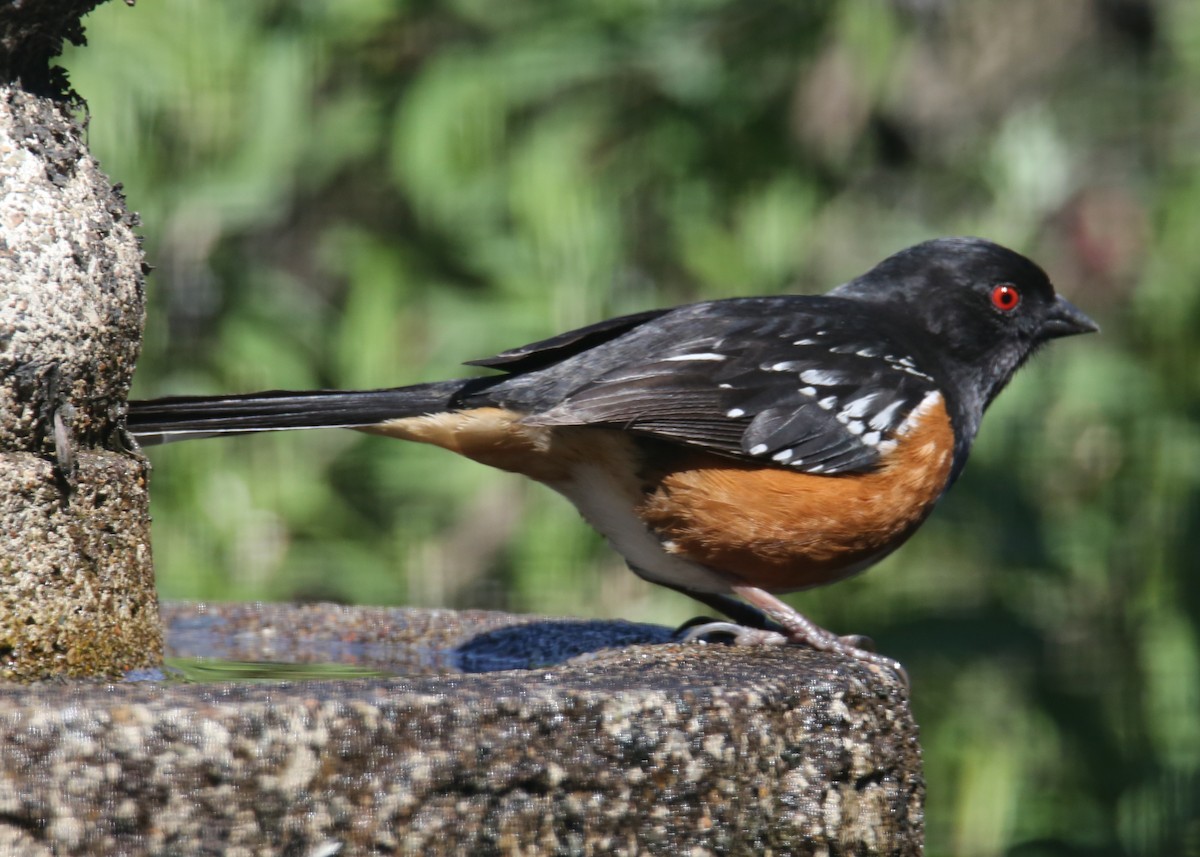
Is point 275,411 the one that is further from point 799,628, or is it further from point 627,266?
point 627,266

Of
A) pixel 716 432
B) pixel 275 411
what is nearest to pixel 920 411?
pixel 716 432

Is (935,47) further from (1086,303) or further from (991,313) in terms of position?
(991,313)

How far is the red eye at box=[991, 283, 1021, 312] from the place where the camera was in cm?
368

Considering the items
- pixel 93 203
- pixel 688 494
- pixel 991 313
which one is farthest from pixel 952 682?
pixel 93 203

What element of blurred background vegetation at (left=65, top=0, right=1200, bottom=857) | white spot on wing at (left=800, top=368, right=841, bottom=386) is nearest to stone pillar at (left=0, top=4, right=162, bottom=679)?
white spot on wing at (left=800, top=368, right=841, bottom=386)

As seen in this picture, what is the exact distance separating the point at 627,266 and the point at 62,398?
132 inches

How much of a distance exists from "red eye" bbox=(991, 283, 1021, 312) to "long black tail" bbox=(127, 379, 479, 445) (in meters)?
1.43

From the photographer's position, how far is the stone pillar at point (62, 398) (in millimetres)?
2027

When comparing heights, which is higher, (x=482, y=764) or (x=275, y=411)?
(x=275, y=411)

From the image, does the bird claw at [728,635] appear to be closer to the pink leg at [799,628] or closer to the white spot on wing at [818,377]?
the pink leg at [799,628]

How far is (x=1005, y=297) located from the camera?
3693mm

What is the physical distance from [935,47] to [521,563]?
2622mm

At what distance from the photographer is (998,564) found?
14.6 feet

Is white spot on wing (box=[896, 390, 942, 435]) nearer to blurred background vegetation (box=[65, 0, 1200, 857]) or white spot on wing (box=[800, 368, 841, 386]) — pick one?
white spot on wing (box=[800, 368, 841, 386])
